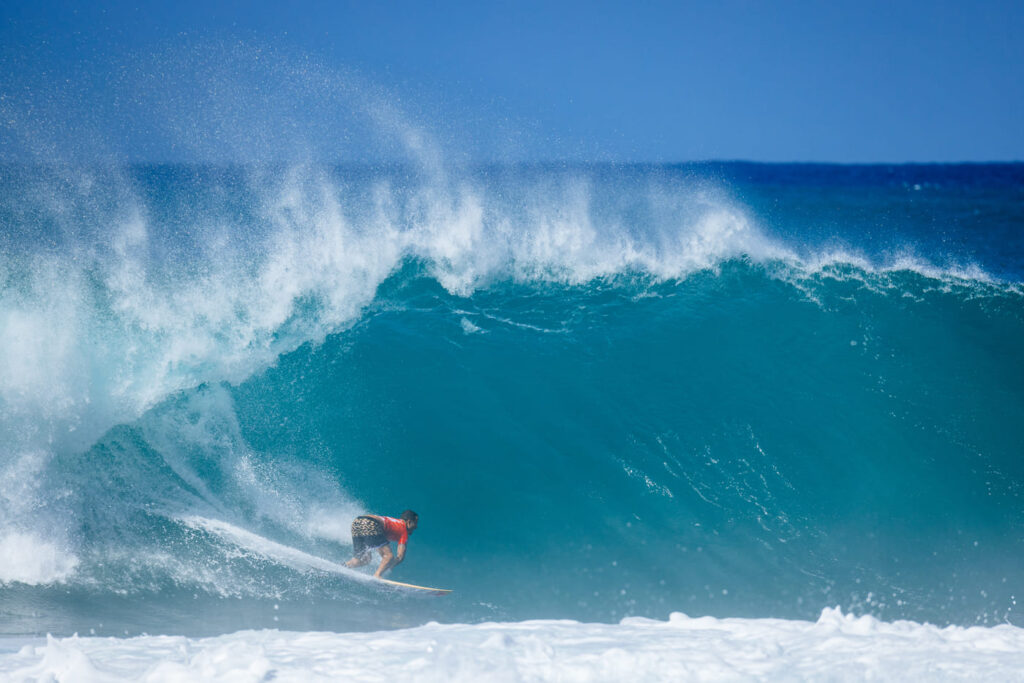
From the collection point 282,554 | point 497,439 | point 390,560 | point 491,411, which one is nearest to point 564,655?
point 390,560

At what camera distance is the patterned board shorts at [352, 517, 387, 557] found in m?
6.18

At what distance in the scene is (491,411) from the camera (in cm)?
802

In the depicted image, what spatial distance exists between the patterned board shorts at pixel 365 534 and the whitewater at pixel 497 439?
11.2 inches

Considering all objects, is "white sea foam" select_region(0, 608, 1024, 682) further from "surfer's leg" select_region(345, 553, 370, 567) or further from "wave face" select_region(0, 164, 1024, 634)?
"surfer's leg" select_region(345, 553, 370, 567)

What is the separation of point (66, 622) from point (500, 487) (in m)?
3.70

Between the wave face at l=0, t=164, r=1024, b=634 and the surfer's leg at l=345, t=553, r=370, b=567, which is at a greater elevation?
the wave face at l=0, t=164, r=1024, b=634

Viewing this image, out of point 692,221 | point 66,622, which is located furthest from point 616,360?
point 66,622


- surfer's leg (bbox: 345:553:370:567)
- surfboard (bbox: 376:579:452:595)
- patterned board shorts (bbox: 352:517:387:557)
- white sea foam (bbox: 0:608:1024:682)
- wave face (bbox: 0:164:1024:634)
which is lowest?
white sea foam (bbox: 0:608:1024:682)

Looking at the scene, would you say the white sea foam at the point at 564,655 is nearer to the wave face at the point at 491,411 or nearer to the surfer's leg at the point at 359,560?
the wave face at the point at 491,411

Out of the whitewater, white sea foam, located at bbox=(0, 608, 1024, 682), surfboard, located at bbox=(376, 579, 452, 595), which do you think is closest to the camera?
white sea foam, located at bbox=(0, 608, 1024, 682)

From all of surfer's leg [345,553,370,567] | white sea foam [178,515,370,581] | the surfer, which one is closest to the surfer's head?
the surfer

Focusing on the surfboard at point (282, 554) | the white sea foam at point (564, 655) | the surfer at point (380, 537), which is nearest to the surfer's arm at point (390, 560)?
the surfer at point (380, 537)

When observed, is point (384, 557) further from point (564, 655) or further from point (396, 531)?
point (564, 655)

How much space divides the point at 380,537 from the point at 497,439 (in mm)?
1895
